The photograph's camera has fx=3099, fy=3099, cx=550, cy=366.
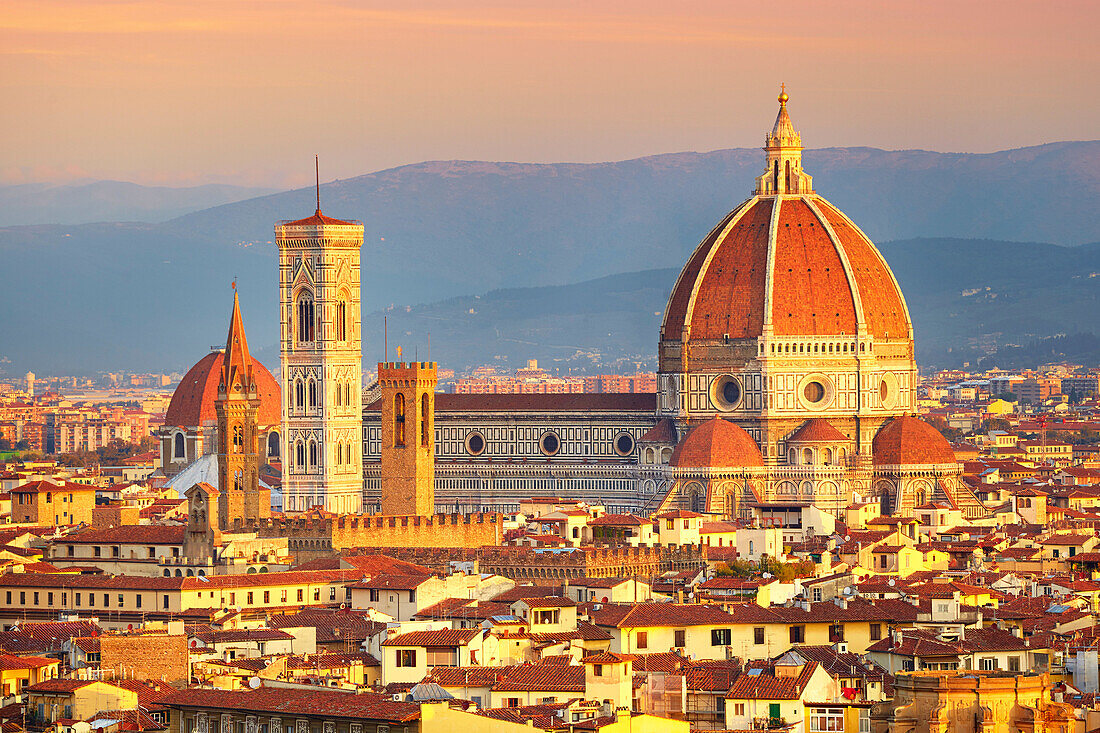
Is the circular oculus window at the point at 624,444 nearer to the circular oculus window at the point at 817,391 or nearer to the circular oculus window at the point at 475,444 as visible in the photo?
the circular oculus window at the point at 475,444

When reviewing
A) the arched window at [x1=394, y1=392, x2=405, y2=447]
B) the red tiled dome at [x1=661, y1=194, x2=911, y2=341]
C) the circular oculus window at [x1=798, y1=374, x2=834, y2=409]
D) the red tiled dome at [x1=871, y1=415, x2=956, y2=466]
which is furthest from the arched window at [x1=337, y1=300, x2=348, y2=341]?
the red tiled dome at [x1=871, y1=415, x2=956, y2=466]

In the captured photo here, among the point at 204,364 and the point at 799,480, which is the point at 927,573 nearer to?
the point at 799,480

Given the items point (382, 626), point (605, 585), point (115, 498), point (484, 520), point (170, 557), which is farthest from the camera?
point (115, 498)

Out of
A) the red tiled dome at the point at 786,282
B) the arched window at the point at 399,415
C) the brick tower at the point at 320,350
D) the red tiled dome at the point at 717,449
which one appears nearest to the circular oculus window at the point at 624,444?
the red tiled dome at the point at 786,282

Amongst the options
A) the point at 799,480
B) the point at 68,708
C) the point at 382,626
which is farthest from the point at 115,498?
the point at 68,708

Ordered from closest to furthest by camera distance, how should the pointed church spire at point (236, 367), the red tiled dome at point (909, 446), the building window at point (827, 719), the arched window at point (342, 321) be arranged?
the building window at point (827, 719), the pointed church spire at point (236, 367), the red tiled dome at point (909, 446), the arched window at point (342, 321)
